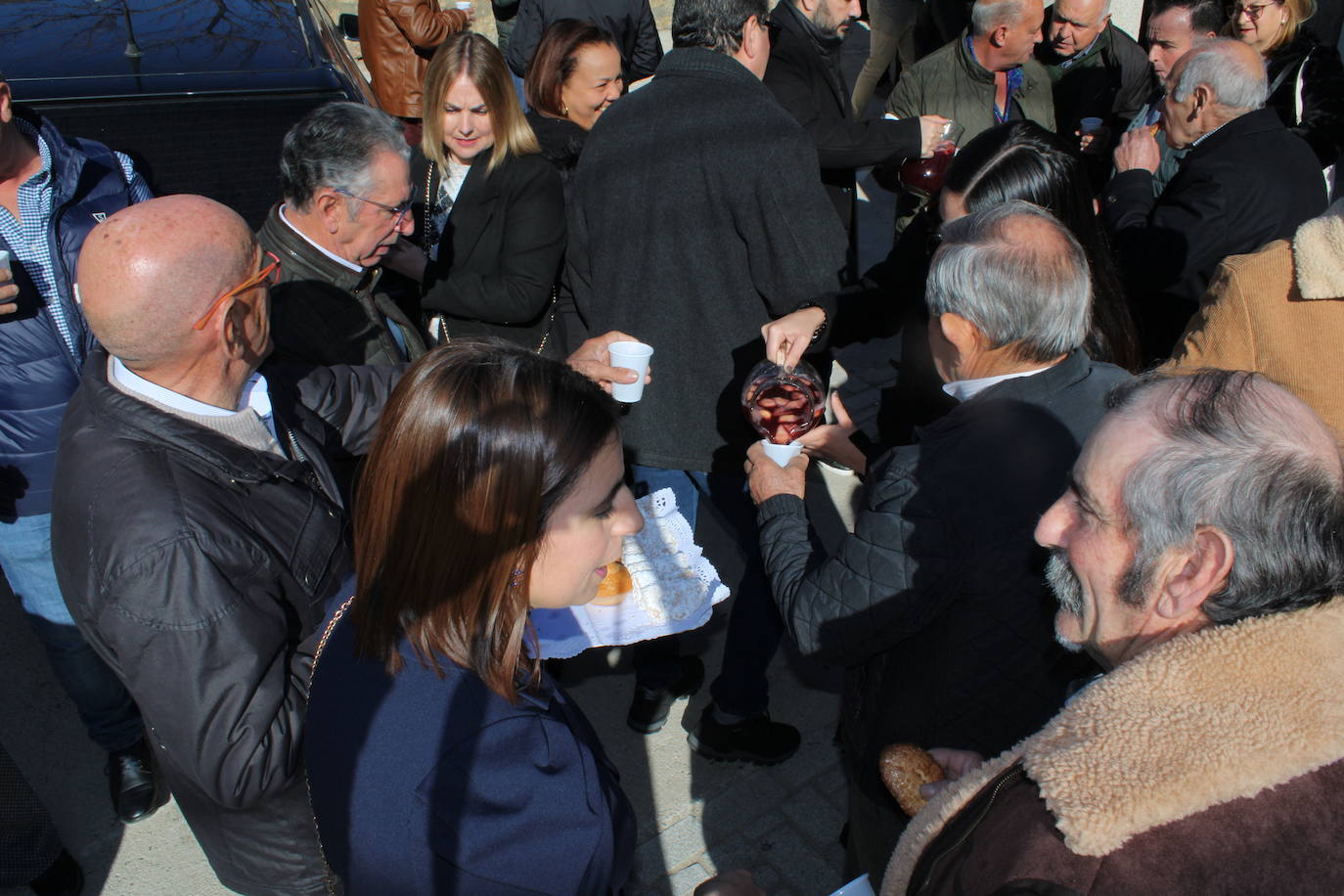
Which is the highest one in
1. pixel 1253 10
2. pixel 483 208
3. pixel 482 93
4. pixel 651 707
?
pixel 1253 10

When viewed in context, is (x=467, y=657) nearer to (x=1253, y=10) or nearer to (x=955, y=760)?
(x=955, y=760)

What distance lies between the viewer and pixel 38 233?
2611mm

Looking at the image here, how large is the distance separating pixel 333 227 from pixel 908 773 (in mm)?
2114

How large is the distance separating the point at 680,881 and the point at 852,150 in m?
2.80

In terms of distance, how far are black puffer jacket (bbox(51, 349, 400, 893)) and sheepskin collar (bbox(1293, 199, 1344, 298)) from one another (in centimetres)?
231

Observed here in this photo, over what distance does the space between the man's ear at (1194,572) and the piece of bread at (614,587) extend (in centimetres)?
131

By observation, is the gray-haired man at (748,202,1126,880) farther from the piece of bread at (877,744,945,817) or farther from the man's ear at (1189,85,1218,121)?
the man's ear at (1189,85,1218,121)

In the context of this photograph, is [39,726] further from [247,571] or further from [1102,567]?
[1102,567]

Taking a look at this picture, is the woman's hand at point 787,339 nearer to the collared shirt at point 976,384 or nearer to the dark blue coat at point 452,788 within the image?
the collared shirt at point 976,384

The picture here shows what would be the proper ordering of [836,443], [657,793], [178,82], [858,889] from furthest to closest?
[178,82]
[657,793]
[836,443]
[858,889]

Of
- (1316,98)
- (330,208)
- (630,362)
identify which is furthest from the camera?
(1316,98)

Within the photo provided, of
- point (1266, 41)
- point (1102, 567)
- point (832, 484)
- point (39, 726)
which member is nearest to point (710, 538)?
point (832, 484)

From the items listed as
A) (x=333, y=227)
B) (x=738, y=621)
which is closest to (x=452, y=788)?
(x=738, y=621)

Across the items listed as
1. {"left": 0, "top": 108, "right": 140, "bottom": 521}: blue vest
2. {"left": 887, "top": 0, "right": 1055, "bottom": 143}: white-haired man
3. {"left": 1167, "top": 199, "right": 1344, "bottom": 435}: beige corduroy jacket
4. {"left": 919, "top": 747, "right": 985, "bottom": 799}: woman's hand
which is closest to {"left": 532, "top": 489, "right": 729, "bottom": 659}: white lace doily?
{"left": 919, "top": 747, "right": 985, "bottom": 799}: woman's hand
